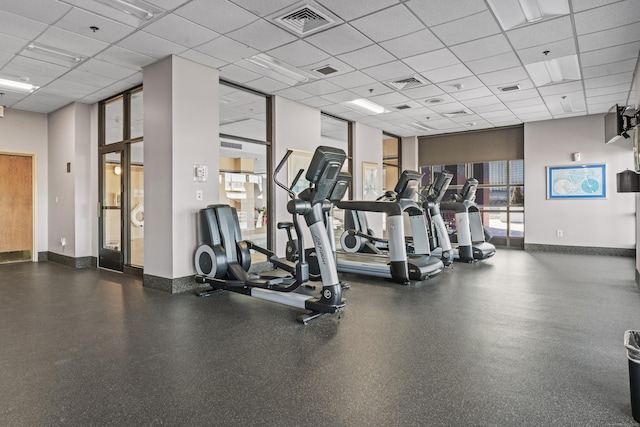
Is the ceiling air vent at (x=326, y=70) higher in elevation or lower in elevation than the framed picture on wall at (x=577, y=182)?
higher

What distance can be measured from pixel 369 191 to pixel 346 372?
677cm

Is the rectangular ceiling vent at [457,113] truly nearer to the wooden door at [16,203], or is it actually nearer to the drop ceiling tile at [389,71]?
the drop ceiling tile at [389,71]

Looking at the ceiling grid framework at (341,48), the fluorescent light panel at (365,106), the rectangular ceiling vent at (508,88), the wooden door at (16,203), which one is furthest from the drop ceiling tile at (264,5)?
the wooden door at (16,203)

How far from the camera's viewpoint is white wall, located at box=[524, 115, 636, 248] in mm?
7770

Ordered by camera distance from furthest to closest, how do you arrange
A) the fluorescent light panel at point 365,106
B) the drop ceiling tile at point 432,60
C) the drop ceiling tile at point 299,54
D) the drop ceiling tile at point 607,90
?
the fluorescent light panel at point 365,106
the drop ceiling tile at point 607,90
the drop ceiling tile at point 432,60
the drop ceiling tile at point 299,54

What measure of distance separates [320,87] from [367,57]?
138cm

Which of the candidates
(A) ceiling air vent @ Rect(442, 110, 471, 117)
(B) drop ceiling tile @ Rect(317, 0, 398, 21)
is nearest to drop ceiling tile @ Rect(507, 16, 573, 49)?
(B) drop ceiling tile @ Rect(317, 0, 398, 21)

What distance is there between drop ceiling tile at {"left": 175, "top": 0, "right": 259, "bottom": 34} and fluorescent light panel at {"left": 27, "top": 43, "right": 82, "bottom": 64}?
1.90 m

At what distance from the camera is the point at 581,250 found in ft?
26.6

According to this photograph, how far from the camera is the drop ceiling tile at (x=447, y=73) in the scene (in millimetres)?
5238

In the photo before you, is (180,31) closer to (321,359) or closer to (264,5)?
(264,5)

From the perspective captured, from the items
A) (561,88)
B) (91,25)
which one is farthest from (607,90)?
(91,25)

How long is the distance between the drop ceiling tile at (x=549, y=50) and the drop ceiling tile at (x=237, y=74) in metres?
3.50

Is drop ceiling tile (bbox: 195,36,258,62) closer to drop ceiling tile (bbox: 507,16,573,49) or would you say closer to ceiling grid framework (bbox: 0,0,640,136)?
ceiling grid framework (bbox: 0,0,640,136)
